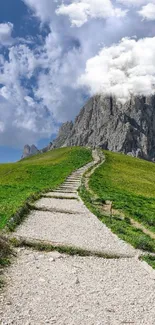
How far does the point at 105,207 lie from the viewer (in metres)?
35.9

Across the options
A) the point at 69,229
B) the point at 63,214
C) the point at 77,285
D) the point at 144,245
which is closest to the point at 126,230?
the point at 69,229

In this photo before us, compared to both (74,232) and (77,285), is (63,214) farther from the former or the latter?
(77,285)

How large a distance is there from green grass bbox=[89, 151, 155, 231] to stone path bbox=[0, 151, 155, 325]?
9910mm

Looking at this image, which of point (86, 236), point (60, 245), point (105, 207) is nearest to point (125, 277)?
point (60, 245)

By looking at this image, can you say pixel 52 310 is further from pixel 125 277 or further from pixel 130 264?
pixel 130 264

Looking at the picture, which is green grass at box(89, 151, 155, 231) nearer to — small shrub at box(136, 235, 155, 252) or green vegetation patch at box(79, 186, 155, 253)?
green vegetation patch at box(79, 186, 155, 253)

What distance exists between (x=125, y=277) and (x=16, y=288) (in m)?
4.95

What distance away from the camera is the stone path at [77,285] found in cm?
1166

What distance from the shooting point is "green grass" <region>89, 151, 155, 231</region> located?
35172 millimetres

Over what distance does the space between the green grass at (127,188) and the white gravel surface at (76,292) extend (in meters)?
12.8

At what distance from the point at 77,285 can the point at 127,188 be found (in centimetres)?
4059

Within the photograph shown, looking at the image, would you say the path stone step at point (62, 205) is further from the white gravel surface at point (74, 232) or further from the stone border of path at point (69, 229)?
the white gravel surface at point (74, 232)

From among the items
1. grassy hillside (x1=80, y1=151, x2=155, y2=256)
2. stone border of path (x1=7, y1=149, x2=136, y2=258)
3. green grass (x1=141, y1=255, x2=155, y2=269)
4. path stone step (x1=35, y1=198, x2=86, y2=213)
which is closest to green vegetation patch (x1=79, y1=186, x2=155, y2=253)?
grassy hillside (x1=80, y1=151, x2=155, y2=256)

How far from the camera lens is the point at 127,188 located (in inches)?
2135
